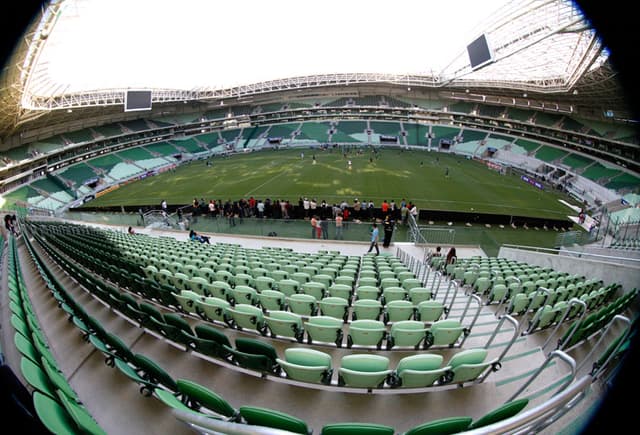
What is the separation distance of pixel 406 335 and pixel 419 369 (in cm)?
61

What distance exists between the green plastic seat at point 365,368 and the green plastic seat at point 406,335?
29.9 inches

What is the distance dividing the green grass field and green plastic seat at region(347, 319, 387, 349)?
18.8 m

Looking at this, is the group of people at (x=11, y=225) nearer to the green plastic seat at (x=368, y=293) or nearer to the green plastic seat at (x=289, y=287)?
the green plastic seat at (x=289, y=287)

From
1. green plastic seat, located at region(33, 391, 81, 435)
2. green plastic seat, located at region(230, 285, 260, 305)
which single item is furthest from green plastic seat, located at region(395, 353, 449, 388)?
green plastic seat, located at region(230, 285, 260, 305)

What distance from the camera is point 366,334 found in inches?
145

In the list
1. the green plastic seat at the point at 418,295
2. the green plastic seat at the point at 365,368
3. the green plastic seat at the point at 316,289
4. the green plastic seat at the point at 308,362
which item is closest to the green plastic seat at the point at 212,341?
the green plastic seat at the point at 308,362

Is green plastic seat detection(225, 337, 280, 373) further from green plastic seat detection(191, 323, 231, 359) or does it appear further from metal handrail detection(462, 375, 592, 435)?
metal handrail detection(462, 375, 592, 435)

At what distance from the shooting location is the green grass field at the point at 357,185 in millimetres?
23891

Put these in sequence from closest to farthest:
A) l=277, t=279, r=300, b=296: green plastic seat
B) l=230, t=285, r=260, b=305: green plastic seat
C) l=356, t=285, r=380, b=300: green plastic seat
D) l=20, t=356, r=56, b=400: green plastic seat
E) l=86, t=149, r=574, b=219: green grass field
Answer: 1. l=20, t=356, r=56, b=400: green plastic seat
2. l=230, t=285, r=260, b=305: green plastic seat
3. l=356, t=285, r=380, b=300: green plastic seat
4. l=277, t=279, r=300, b=296: green plastic seat
5. l=86, t=149, r=574, b=219: green grass field

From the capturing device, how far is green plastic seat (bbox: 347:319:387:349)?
12.0 ft

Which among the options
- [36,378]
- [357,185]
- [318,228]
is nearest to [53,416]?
[36,378]

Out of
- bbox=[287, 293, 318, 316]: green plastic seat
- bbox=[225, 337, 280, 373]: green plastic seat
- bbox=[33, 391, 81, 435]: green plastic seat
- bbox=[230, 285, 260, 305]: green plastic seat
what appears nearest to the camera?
bbox=[33, 391, 81, 435]: green plastic seat

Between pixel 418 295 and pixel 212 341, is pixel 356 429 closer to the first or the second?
pixel 212 341

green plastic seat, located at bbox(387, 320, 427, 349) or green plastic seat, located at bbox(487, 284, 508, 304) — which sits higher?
green plastic seat, located at bbox(387, 320, 427, 349)
